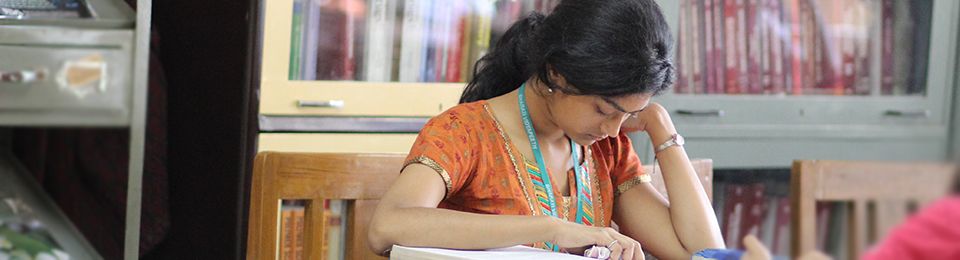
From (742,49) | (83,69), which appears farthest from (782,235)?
(742,49)

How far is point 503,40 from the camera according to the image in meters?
1.22

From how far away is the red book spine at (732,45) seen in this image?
1.83 metres

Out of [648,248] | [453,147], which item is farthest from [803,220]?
[648,248]

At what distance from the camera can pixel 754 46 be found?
73.7 inches

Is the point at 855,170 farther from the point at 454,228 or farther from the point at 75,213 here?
the point at 75,213

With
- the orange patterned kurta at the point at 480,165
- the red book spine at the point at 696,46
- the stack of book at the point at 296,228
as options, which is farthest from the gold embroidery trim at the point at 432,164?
the red book spine at the point at 696,46

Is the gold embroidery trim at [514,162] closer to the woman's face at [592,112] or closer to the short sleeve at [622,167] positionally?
the woman's face at [592,112]

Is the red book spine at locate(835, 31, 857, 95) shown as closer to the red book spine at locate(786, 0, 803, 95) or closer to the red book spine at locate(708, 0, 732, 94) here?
the red book spine at locate(786, 0, 803, 95)

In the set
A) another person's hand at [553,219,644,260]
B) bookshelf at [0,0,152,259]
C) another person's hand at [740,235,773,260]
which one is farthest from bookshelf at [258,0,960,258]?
another person's hand at [740,235,773,260]

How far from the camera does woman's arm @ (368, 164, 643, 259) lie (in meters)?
0.91

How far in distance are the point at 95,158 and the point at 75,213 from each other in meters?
0.13

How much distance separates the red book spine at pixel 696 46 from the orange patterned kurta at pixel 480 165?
73 cm

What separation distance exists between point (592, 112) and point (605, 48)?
4.3 inches

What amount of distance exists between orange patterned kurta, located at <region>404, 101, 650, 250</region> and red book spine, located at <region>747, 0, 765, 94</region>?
0.87 meters
